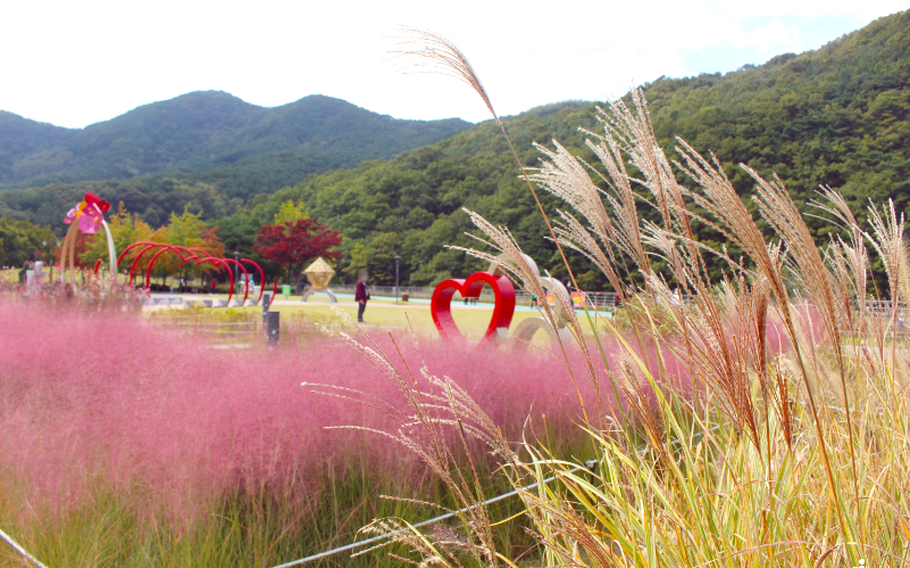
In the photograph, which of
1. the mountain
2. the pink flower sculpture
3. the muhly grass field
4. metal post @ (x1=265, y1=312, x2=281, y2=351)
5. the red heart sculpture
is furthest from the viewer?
the mountain

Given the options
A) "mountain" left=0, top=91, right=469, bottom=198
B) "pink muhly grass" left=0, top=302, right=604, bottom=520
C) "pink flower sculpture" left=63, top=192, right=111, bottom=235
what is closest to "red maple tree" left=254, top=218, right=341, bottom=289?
"pink flower sculpture" left=63, top=192, right=111, bottom=235

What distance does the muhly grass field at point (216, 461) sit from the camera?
6.16 feet

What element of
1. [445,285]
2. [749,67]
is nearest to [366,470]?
[445,285]

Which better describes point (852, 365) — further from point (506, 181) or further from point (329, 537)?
point (506, 181)

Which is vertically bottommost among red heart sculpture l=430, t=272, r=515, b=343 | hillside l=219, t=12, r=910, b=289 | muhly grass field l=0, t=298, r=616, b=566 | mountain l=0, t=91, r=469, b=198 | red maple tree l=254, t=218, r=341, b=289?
muhly grass field l=0, t=298, r=616, b=566

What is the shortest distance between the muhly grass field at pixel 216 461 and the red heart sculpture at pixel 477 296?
9.93ft

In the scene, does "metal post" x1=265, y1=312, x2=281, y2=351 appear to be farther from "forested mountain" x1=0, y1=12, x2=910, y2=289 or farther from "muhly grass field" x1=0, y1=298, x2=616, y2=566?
"forested mountain" x1=0, y1=12, x2=910, y2=289

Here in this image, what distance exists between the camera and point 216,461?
2158mm

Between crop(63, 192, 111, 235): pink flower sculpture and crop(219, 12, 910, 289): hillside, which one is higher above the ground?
crop(219, 12, 910, 289): hillside

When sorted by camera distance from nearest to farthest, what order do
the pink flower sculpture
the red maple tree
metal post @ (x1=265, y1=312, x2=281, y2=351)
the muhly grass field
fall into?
the muhly grass field → metal post @ (x1=265, y1=312, x2=281, y2=351) → the pink flower sculpture → the red maple tree

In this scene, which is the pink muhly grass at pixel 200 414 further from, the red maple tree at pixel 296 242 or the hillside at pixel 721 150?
the red maple tree at pixel 296 242

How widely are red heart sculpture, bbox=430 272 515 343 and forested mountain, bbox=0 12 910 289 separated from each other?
32.8 feet

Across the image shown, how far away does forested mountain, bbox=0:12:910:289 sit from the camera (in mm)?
26844

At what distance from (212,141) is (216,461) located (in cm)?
14882
